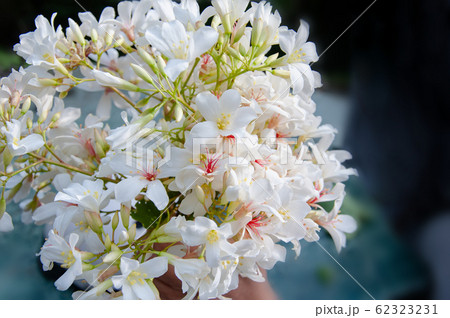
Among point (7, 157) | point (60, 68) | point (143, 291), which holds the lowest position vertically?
point (143, 291)

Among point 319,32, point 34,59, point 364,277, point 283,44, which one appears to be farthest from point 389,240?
point 34,59

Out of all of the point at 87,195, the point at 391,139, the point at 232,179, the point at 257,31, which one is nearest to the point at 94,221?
the point at 87,195

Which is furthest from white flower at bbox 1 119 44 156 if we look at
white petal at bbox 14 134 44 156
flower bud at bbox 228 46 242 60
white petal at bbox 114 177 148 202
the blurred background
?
the blurred background

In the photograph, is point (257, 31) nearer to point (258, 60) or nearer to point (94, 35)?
point (258, 60)

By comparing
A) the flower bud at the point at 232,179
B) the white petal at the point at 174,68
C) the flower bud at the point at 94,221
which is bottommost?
the flower bud at the point at 94,221

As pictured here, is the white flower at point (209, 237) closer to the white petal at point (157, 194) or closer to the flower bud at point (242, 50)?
the white petal at point (157, 194)

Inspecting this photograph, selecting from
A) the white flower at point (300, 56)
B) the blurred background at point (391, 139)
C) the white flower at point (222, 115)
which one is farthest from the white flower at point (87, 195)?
the blurred background at point (391, 139)

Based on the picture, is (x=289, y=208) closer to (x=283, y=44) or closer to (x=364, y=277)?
(x=283, y=44)

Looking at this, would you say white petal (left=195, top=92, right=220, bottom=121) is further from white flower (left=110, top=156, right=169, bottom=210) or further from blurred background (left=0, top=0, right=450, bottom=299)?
blurred background (left=0, top=0, right=450, bottom=299)
